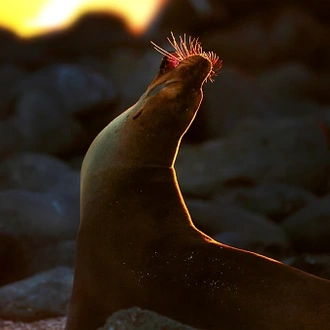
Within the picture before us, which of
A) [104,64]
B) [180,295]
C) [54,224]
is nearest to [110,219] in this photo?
[180,295]

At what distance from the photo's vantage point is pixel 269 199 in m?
7.42

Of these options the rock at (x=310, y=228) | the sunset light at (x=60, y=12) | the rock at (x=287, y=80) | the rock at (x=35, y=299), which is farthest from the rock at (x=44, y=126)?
the rock at (x=35, y=299)

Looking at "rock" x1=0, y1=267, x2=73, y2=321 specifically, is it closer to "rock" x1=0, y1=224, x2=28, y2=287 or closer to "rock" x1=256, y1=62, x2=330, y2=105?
"rock" x1=0, y1=224, x2=28, y2=287

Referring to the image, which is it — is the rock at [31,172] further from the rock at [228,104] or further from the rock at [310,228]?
the rock at [228,104]

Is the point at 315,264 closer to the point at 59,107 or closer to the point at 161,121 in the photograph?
the point at 161,121

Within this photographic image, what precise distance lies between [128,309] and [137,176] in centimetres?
50

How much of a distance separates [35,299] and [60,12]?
10.3 metres

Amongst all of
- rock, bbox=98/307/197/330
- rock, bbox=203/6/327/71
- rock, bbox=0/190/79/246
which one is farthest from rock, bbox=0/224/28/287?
rock, bbox=203/6/327/71

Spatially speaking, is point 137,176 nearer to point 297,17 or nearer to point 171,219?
point 171,219

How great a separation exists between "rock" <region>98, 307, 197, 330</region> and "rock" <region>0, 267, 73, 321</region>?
1413mm

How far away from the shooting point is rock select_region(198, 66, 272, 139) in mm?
11008

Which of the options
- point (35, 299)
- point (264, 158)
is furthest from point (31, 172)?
point (35, 299)

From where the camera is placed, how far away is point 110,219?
113 inches

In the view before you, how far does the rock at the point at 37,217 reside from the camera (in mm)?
5453
